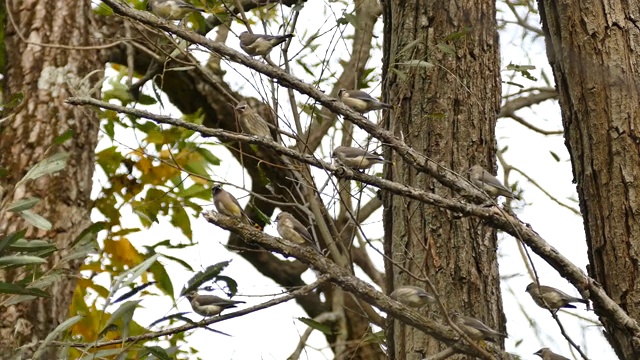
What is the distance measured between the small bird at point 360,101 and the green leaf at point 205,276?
1163mm

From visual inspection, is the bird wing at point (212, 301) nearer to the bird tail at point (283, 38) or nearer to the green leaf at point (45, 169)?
the green leaf at point (45, 169)

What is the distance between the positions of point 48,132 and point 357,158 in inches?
75.8

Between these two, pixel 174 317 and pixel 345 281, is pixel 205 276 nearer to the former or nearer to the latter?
pixel 174 317

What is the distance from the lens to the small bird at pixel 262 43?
15.4 ft

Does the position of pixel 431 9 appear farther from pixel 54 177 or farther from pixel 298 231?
pixel 54 177

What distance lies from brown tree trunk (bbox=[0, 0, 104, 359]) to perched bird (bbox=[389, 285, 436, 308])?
2.04 m

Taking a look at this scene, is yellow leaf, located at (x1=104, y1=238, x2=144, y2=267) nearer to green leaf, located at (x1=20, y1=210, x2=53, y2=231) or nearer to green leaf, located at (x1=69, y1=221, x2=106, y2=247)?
green leaf, located at (x1=69, y1=221, x2=106, y2=247)

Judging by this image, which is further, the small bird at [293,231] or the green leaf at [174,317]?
the small bird at [293,231]

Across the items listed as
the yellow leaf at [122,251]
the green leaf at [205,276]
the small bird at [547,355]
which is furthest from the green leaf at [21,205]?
the small bird at [547,355]

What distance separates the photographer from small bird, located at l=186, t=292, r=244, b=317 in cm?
425

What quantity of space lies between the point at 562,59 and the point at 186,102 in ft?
14.8

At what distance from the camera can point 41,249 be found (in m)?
3.79

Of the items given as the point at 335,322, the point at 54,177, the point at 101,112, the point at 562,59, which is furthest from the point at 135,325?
the point at 562,59

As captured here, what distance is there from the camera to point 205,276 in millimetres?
3719
